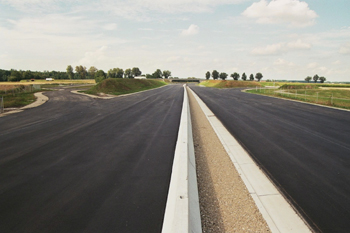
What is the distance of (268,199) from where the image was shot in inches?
147

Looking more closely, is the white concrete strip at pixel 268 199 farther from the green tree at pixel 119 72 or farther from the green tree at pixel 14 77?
the green tree at pixel 119 72

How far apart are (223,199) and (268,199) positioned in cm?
85

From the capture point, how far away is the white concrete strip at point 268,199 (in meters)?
3.07

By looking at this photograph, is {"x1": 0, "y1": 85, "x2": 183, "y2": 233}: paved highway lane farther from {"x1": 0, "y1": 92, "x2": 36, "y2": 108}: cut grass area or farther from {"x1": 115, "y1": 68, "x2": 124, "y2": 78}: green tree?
{"x1": 115, "y1": 68, "x2": 124, "y2": 78}: green tree

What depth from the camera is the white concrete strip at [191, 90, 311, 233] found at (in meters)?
3.07

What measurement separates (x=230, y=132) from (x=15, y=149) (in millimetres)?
8453

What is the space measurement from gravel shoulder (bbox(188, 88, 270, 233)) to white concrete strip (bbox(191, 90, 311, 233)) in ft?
0.41

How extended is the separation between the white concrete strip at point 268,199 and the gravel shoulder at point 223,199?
4.9 inches

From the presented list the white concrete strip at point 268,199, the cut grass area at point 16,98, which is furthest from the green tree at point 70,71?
the white concrete strip at point 268,199

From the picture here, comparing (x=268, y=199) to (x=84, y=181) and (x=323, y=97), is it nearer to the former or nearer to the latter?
(x=84, y=181)

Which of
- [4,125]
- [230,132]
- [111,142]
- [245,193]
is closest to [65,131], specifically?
[111,142]

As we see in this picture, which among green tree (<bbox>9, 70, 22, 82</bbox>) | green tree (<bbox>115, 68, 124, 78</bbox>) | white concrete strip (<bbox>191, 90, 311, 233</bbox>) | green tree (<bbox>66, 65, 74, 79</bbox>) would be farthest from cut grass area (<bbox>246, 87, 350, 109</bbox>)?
green tree (<bbox>66, 65, 74, 79</bbox>)

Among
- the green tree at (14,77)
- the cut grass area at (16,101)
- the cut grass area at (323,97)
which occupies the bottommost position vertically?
the cut grass area at (16,101)

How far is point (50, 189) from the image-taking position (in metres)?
4.20
